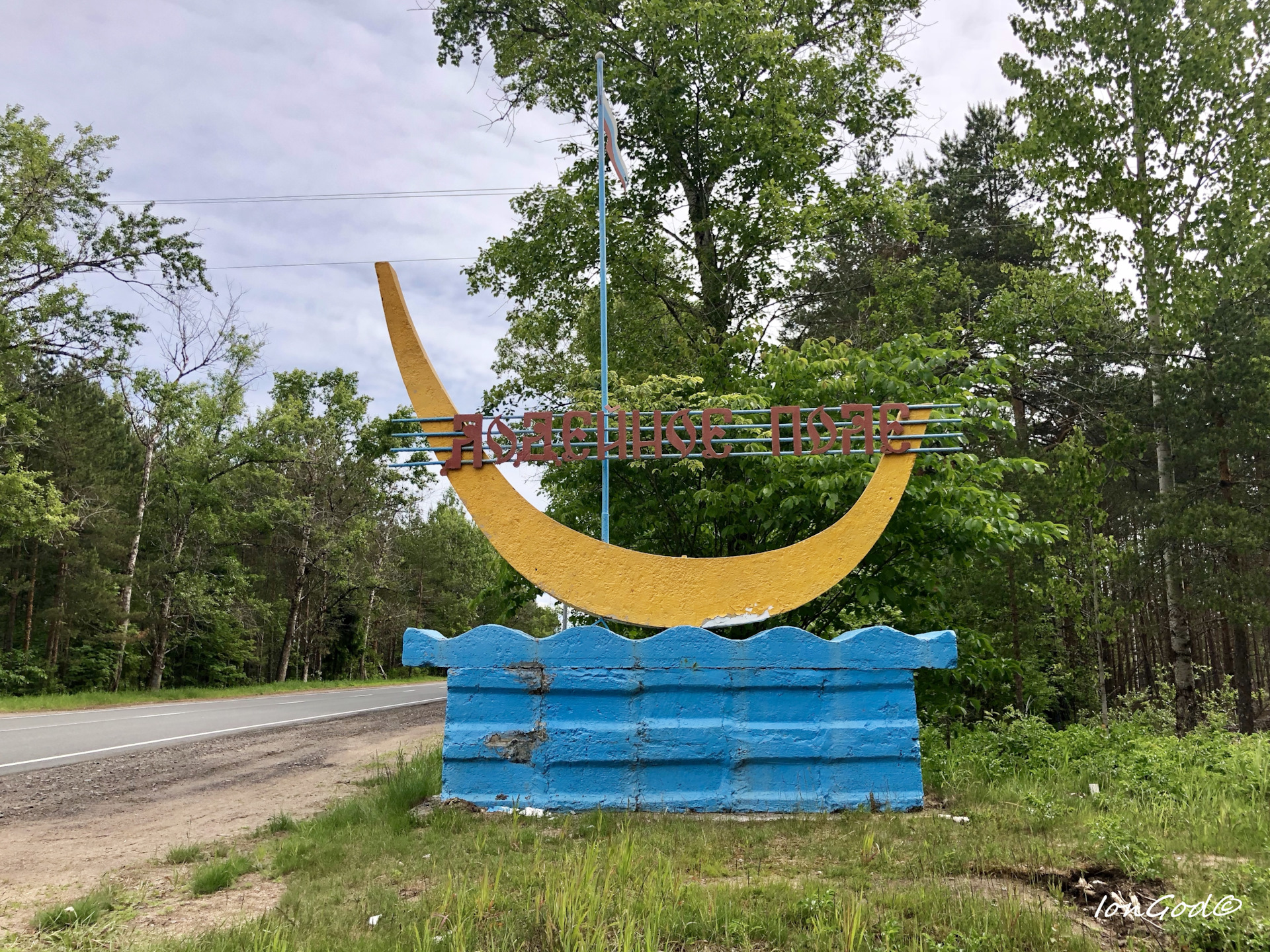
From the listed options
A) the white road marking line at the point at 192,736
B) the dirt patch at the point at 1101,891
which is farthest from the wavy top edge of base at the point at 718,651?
the white road marking line at the point at 192,736

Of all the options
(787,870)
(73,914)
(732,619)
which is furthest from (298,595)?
(787,870)

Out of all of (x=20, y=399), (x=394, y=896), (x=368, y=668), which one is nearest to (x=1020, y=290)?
(x=394, y=896)

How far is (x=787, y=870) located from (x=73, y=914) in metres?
3.28

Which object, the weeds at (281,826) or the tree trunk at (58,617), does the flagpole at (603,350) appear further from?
the tree trunk at (58,617)

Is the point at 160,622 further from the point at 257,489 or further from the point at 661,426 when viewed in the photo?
the point at 661,426

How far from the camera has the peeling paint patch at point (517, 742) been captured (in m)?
5.52

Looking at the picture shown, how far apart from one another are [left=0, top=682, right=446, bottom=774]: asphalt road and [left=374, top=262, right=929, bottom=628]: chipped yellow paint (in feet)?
19.7

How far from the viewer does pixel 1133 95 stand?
39.1 ft

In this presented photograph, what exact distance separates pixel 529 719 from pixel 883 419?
3.53 meters

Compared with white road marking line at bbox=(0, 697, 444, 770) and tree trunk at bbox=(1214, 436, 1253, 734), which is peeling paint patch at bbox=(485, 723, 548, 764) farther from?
tree trunk at bbox=(1214, 436, 1253, 734)

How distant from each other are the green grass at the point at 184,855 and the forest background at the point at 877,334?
4.28 metres

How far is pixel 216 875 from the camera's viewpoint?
13.6 ft

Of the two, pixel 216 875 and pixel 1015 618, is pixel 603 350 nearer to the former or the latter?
pixel 216 875

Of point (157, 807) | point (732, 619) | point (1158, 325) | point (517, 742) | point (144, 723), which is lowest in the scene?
point (144, 723)
